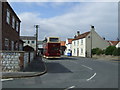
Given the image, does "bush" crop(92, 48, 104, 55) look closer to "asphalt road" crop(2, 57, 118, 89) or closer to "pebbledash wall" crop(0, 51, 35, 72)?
"asphalt road" crop(2, 57, 118, 89)

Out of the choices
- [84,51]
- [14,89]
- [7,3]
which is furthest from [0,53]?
[84,51]

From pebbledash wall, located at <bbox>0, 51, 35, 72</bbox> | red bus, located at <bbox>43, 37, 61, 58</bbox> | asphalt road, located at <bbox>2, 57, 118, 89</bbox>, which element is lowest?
asphalt road, located at <bbox>2, 57, 118, 89</bbox>

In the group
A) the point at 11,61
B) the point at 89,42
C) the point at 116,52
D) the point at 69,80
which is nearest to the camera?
the point at 69,80

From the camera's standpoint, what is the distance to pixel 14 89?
8.27 metres

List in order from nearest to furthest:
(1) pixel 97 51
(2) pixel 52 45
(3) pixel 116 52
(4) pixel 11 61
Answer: (4) pixel 11 61, (2) pixel 52 45, (3) pixel 116 52, (1) pixel 97 51

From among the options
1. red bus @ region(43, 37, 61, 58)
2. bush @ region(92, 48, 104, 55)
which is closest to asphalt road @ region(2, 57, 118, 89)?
red bus @ region(43, 37, 61, 58)

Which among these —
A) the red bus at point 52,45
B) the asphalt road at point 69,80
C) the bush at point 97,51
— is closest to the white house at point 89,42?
the bush at point 97,51

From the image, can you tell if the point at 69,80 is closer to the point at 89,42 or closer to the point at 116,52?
the point at 116,52

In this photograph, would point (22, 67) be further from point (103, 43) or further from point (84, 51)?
point (103, 43)

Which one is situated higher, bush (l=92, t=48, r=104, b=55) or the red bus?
the red bus

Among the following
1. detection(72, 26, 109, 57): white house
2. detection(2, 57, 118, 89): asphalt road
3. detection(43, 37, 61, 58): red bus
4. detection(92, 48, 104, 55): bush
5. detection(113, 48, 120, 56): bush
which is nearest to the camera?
detection(2, 57, 118, 89): asphalt road

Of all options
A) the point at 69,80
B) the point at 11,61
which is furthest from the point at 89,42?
the point at 69,80

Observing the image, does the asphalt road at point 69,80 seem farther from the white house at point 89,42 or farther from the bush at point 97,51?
the white house at point 89,42

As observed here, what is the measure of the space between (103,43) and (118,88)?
51347 millimetres
